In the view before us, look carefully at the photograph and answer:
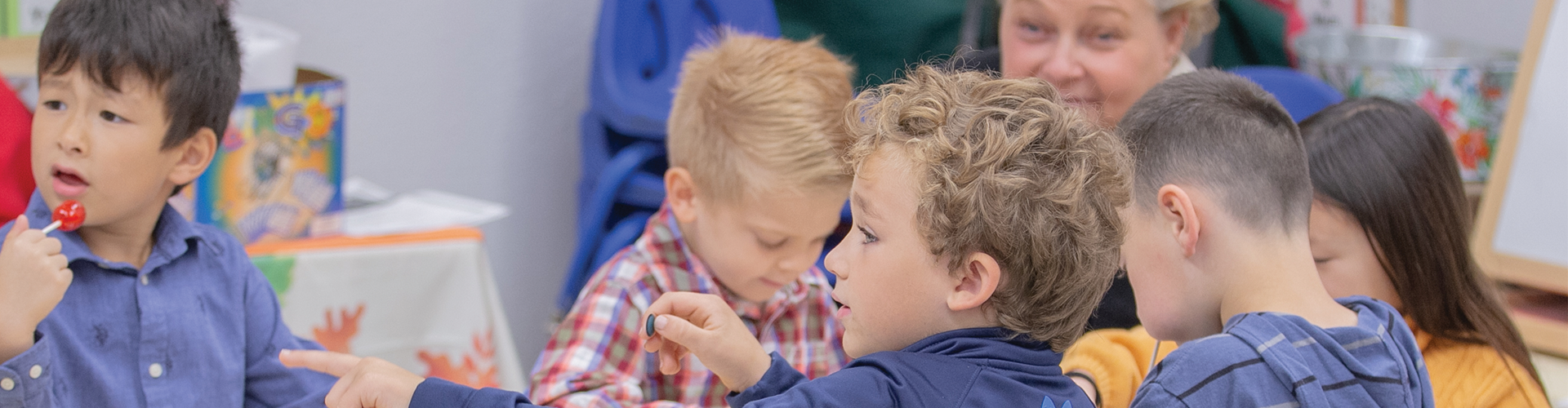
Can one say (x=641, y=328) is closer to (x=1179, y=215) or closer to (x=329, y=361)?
(x=329, y=361)

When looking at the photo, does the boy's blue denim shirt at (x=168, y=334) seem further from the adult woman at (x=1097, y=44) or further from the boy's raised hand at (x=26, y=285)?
the adult woman at (x=1097, y=44)

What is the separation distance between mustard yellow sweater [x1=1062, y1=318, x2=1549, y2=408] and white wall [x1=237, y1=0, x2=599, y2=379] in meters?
1.23

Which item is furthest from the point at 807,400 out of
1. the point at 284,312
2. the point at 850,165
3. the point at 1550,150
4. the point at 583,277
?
the point at 1550,150

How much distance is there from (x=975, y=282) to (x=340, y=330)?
3.12ft

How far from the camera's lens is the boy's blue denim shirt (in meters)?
0.84

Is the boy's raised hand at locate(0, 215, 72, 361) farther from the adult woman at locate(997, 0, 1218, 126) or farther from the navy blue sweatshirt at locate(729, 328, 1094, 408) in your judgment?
the adult woman at locate(997, 0, 1218, 126)

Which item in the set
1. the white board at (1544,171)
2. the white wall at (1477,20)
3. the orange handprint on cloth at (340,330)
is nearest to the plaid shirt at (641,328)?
the orange handprint on cloth at (340,330)

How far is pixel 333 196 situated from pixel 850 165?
843 millimetres

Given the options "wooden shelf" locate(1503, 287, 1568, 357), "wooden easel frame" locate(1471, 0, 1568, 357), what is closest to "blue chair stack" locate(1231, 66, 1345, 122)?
"wooden easel frame" locate(1471, 0, 1568, 357)

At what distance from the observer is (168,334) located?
878 mm

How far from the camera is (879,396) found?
2.19 ft

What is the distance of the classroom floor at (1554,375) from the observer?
1.58 metres

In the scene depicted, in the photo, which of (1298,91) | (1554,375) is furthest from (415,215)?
(1554,375)

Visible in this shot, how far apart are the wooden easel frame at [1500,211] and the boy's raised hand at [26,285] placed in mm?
1876
